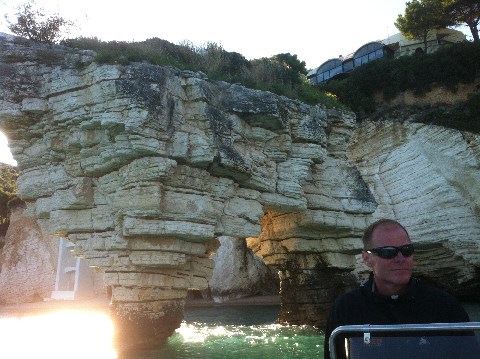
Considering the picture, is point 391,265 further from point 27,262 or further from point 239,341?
point 27,262

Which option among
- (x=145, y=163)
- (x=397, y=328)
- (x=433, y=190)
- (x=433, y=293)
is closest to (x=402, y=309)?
(x=433, y=293)

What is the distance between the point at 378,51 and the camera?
34719 millimetres

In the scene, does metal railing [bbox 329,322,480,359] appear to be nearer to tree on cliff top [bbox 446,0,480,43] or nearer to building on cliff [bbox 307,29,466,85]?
tree on cliff top [bbox 446,0,480,43]

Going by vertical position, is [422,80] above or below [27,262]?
above

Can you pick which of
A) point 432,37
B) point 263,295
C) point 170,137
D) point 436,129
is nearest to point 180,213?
point 170,137

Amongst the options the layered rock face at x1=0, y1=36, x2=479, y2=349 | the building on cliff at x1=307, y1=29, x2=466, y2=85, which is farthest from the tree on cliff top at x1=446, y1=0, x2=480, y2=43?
the layered rock face at x1=0, y1=36, x2=479, y2=349

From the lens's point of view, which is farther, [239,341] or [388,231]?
[239,341]

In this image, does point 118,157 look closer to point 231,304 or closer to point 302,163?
point 302,163

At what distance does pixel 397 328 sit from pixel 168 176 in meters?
8.08

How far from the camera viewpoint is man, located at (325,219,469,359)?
8.68ft

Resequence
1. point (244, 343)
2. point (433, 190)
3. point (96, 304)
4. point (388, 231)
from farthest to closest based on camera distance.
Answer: point (96, 304) → point (433, 190) → point (244, 343) → point (388, 231)

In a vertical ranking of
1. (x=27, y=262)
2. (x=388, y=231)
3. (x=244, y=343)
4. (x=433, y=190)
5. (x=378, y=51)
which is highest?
(x=378, y=51)

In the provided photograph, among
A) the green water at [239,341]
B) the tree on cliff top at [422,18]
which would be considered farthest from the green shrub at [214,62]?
the tree on cliff top at [422,18]

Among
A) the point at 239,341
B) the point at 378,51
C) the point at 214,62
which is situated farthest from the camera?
the point at 378,51
